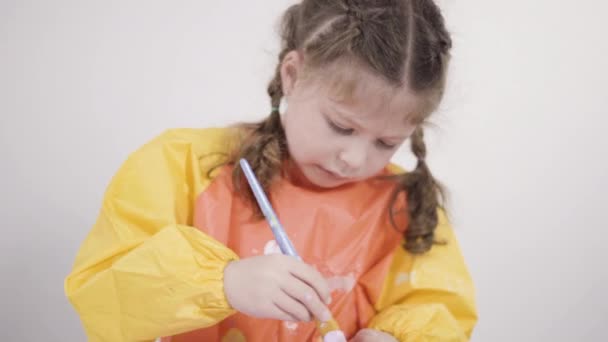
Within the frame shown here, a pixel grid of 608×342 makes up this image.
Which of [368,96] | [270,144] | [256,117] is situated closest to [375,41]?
[368,96]

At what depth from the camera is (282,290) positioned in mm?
571

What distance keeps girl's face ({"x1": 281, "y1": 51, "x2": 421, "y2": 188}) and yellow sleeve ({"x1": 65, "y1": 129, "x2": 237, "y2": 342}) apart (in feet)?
0.48

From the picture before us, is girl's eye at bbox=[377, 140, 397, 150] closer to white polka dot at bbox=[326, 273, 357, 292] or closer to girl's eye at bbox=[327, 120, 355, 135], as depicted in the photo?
girl's eye at bbox=[327, 120, 355, 135]

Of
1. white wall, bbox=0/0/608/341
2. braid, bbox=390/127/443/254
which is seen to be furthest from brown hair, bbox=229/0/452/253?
white wall, bbox=0/0/608/341

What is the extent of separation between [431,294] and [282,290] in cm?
29

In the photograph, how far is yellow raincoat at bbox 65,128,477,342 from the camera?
610 mm

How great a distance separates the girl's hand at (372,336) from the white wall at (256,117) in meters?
0.43

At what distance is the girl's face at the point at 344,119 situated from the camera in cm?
63

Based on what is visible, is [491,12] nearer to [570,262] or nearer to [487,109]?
[487,109]

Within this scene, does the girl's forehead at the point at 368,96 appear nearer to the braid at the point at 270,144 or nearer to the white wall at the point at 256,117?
the braid at the point at 270,144

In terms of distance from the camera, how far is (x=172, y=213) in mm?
694

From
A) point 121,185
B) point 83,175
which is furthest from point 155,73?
point 121,185

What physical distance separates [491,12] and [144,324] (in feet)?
3.00

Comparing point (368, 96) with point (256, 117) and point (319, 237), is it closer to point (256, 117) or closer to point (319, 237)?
point (319, 237)
